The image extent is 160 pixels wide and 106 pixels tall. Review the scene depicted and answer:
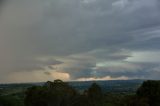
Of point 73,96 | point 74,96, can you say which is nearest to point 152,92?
point 74,96

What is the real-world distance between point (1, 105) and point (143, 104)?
76468mm

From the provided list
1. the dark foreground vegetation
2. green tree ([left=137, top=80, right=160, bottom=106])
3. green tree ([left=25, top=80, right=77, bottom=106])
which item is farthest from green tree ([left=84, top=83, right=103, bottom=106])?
green tree ([left=137, top=80, right=160, bottom=106])

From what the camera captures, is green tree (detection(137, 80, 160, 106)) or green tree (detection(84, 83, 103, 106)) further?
green tree (detection(84, 83, 103, 106))

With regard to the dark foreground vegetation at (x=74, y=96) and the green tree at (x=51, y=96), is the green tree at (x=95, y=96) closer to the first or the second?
the dark foreground vegetation at (x=74, y=96)

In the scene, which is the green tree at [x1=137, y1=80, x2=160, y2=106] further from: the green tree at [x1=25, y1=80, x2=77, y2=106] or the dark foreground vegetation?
the green tree at [x1=25, y1=80, x2=77, y2=106]

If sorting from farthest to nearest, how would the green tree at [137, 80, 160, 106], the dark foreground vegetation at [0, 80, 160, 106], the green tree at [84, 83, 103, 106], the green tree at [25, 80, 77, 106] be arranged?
the green tree at [84, 83, 103, 106], the green tree at [137, 80, 160, 106], the dark foreground vegetation at [0, 80, 160, 106], the green tree at [25, 80, 77, 106]

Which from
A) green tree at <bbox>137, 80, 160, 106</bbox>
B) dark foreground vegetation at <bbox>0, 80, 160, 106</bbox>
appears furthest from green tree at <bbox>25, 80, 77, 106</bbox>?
green tree at <bbox>137, 80, 160, 106</bbox>

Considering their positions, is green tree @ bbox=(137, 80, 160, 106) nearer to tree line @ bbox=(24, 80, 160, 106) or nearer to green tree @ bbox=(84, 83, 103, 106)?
tree line @ bbox=(24, 80, 160, 106)

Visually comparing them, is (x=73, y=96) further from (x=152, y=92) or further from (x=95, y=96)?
(x=152, y=92)

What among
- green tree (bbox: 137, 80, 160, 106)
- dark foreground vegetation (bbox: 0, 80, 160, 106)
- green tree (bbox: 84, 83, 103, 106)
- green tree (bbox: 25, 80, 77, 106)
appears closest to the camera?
green tree (bbox: 25, 80, 77, 106)

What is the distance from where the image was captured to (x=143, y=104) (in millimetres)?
70188

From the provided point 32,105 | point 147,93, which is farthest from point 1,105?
point 147,93

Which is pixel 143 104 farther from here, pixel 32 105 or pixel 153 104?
pixel 32 105

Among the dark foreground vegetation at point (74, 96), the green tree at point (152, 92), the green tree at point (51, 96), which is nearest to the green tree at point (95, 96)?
the dark foreground vegetation at point (74, 96)
